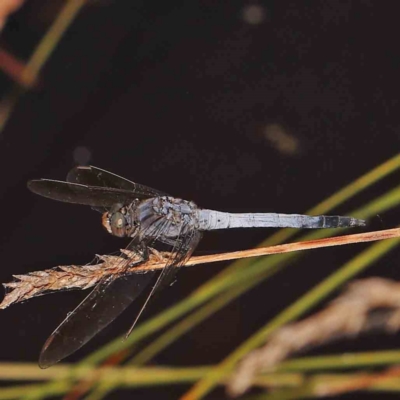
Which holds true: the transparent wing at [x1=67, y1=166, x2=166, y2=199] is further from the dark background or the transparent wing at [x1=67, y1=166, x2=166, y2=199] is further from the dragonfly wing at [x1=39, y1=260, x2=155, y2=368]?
the dragonfly wing at [x1=39, y1=260, x2=155, y2=368]

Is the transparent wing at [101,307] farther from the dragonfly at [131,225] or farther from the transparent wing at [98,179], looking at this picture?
the transparent wing at [98,179]

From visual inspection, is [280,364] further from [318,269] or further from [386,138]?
[386,138]

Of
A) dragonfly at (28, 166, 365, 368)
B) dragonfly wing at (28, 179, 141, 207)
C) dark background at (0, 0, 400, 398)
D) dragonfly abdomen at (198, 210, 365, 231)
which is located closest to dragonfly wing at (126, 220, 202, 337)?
dragonfly at (28, 166, 365, 368)

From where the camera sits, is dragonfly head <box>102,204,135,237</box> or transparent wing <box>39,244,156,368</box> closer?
transparent wing <box>39,244,156,368</box>

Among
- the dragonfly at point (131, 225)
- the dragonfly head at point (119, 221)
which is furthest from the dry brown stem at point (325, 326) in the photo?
the dragonfly head at point (119, 221)

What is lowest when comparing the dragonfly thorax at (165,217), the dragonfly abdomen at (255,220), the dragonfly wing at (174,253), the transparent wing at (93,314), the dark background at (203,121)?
the transparent wing at (93,314)

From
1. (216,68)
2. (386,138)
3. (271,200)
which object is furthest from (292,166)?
(216,68)

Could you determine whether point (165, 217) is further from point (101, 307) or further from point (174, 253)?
point (101, 307)
